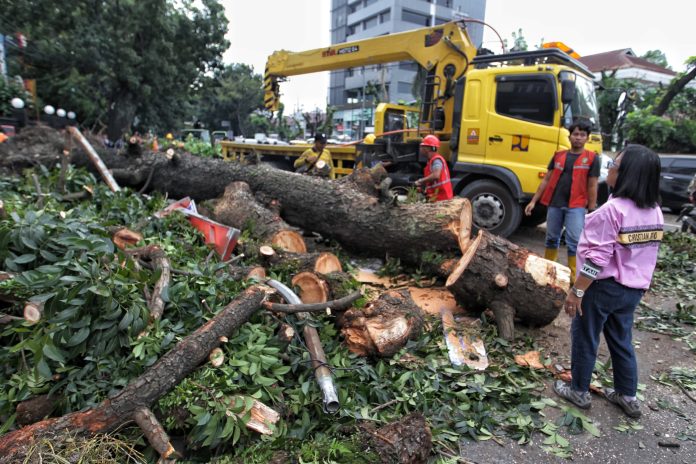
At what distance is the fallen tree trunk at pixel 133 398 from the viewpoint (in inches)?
78.8

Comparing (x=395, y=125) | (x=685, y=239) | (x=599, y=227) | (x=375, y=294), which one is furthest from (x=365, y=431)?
(x=395, y=125)

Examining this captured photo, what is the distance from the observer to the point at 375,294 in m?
3.73

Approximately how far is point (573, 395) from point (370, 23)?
203ft

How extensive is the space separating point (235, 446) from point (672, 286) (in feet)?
18.4

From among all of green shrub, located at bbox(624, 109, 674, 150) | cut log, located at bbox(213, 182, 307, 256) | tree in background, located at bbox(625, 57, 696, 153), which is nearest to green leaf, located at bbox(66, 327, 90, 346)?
cut log, located at bbox(213, 182, 307, 256)

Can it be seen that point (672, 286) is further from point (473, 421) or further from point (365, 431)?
point (365, 431)

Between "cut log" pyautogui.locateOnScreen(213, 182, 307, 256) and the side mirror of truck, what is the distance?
422cm

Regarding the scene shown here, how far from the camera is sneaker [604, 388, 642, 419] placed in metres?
2.79

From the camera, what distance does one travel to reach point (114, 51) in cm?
1991

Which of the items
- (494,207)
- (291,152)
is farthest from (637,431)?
(291,152)

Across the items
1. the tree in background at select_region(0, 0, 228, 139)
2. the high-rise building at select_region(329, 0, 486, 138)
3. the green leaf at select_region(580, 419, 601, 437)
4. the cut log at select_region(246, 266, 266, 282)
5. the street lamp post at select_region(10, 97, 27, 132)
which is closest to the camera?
the green leaf at select_region(580, 419, 601, 437)

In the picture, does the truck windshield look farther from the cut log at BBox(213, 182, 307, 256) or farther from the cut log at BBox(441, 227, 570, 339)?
the cut log at BBox(213, 182, 307, 256)

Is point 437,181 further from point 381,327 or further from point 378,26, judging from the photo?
point 378,26

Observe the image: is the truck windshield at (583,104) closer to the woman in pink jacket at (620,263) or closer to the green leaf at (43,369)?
the woman in pink jacket at (620,263)
